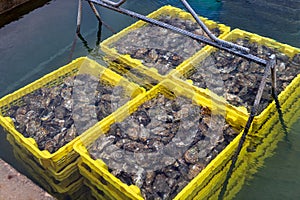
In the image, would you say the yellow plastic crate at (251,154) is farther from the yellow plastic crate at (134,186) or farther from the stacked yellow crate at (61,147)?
the stacked yellow crate at (61,147)

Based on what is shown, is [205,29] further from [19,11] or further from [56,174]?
[19,11]

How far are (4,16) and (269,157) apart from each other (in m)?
3.87

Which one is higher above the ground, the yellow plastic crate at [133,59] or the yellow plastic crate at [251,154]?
the yellow plastic crate at [133,59]

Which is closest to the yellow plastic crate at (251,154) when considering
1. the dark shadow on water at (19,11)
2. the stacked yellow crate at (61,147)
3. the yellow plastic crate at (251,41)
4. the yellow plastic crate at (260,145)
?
the yellow plastic crate at (260,145)

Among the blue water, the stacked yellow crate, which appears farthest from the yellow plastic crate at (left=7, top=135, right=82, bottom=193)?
the blue water

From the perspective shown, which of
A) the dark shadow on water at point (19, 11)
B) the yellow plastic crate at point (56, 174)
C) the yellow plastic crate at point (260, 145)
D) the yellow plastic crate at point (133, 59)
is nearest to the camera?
the yellow plastic crate at point (56, 174)

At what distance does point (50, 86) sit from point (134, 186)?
1469 mm

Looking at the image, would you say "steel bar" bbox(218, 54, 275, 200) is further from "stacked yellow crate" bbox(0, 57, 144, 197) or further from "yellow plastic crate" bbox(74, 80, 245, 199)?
"stacked yellow crate" bbox(0, 57, 144, 197)

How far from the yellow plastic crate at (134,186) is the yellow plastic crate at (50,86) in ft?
0.33

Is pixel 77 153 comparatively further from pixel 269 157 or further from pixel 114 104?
pixel 269 157

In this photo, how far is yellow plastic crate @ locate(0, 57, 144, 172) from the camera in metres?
2.87

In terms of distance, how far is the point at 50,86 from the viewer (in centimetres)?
358

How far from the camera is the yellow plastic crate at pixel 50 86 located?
2.87 meters

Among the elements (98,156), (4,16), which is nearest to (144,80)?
(98,156)
